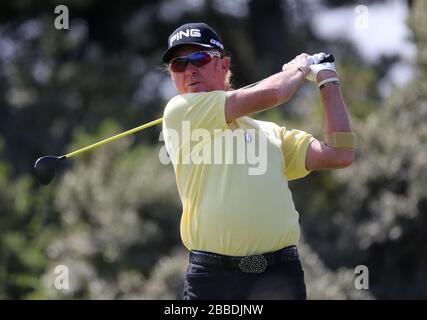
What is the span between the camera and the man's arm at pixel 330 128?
5.16 meters

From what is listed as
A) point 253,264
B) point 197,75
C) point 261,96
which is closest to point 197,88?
point 197,75

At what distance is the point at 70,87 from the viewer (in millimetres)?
18453

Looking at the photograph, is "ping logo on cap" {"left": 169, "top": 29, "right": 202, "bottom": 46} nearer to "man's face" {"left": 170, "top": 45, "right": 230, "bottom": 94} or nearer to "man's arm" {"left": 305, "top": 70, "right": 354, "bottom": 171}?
"man's face" {"left": 170, "top": 45, "right": 230, "bottom": 94}

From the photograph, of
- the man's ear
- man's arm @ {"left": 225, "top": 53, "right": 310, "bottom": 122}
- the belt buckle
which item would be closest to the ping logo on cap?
the man's ear

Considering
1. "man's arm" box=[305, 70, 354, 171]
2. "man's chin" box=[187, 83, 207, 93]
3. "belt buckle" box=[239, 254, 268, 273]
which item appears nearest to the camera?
"belt buckle" box=[239, 254, 268, 273]

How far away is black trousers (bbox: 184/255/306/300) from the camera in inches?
195

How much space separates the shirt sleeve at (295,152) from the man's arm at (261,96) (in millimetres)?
339

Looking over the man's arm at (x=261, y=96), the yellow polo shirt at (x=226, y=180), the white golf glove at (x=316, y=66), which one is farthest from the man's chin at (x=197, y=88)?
the white golf glove at (x=316, y=66)

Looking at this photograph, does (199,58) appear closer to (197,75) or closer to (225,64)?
(197,75)

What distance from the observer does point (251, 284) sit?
195 inches

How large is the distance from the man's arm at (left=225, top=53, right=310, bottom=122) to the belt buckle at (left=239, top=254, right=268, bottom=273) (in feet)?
2.08
